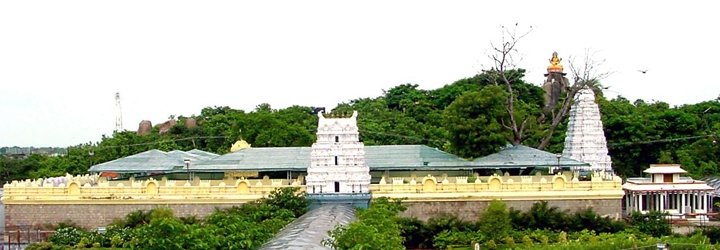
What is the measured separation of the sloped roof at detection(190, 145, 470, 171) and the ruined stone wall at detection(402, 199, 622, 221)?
67.3 inches

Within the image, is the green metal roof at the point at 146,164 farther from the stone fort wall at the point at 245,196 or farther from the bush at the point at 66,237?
the bush at the point at 66,237

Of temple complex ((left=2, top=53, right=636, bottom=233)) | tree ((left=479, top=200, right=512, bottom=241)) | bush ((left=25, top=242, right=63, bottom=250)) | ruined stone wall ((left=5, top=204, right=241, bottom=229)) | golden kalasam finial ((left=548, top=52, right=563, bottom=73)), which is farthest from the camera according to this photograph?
golden kalasam finial ((left=548, top=52, right=563, bottom=73))

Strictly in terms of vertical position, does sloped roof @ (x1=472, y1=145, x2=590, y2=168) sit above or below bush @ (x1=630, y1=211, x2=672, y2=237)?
above

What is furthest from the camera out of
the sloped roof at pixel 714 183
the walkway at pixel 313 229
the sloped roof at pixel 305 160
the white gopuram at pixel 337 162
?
the sloped roof at pixel 714 183

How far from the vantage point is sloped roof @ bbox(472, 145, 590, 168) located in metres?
32.8

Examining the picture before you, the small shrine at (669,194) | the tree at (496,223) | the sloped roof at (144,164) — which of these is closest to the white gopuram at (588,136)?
the small shrine at (669,194)

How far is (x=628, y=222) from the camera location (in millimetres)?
31328

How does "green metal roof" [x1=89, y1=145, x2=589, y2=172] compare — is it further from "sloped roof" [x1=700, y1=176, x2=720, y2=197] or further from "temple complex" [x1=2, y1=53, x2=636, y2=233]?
"sloped roof" [x1=700, y1=176, x2=720, y2=197]

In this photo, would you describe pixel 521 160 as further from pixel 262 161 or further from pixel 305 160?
pixel 262 161

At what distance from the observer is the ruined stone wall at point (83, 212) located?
31984mm

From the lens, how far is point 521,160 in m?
33.2

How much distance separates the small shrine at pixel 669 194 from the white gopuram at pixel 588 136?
376cm

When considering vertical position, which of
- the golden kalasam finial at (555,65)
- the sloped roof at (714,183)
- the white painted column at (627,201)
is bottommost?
the white painted column at (627,201)

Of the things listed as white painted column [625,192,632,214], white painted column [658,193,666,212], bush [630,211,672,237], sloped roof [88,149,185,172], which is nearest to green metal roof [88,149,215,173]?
sloped roof [88,149,185,172]
